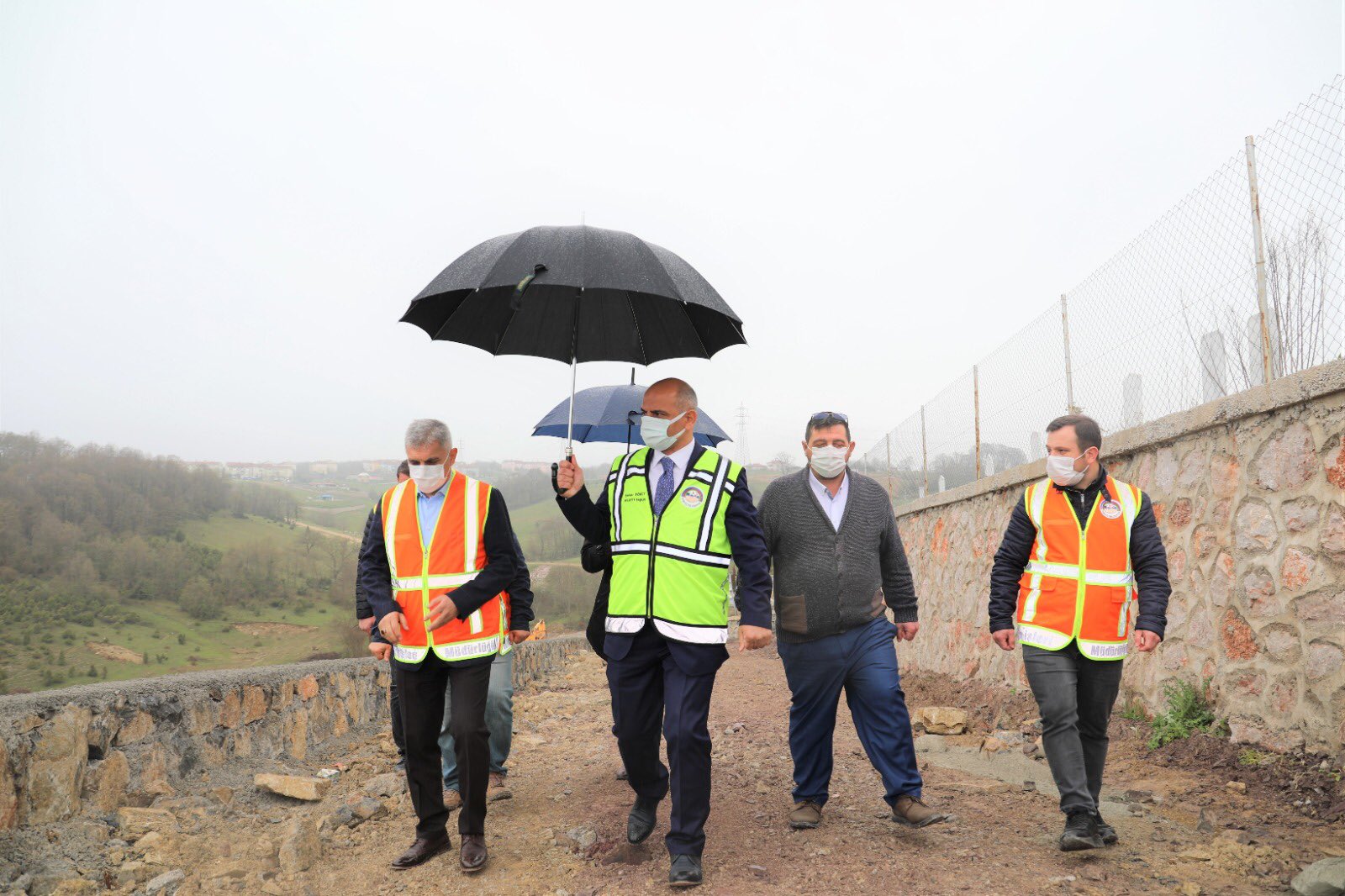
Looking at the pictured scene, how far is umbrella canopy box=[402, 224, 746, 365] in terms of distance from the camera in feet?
12.3

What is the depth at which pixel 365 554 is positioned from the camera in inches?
145

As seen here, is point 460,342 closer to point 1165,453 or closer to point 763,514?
point 763,514

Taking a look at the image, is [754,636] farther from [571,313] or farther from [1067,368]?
[1067,368]

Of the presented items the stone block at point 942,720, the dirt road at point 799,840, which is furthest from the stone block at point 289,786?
the stone block at point 942,720

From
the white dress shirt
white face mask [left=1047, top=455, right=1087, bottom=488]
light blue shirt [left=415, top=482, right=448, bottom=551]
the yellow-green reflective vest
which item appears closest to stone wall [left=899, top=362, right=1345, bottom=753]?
white face mask [left=1047, top=455, right=1087, bottom=488]

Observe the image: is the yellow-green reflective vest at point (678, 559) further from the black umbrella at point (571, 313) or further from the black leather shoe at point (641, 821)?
the black leather shoe at point (641, 821)

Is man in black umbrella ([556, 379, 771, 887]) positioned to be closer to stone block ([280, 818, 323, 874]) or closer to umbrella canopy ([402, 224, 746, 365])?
umbrella canopy ([402, 224, 746, 365])

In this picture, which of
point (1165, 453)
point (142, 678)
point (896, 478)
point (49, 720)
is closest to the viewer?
point (49, 720)

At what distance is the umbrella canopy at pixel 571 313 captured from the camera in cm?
375

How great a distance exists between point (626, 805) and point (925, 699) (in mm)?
5196

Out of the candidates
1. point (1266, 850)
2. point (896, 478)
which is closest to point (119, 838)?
point (1266, 850)

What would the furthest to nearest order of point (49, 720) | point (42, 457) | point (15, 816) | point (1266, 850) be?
point (42, 457) → point (49, 720) → point (15, 816) → point (1266, 850)

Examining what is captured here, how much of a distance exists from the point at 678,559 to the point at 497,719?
2.02 meters

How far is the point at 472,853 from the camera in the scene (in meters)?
3.42
